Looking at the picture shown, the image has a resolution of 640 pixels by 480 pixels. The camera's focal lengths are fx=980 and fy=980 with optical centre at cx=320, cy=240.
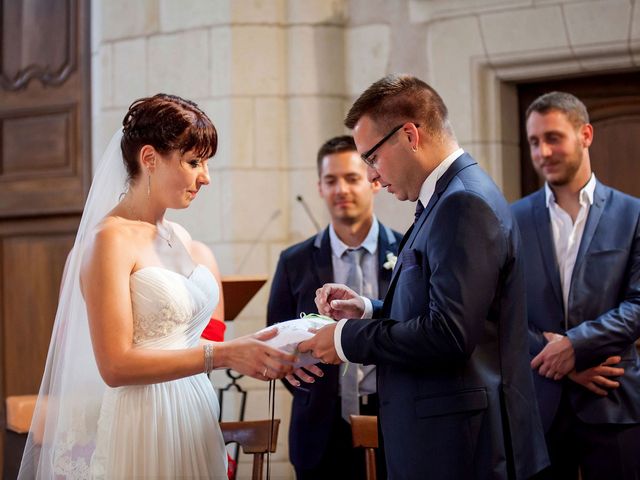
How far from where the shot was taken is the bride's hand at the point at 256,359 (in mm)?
2912

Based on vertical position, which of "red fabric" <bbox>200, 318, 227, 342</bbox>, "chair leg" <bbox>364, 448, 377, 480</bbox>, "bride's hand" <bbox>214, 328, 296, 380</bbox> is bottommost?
"chair leg" <bbox>364, 448, 377, 480</bbox>

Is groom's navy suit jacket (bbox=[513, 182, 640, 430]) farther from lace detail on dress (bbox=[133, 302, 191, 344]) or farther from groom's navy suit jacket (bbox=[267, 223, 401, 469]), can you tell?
lace detail on dress (bbox=[133, 302, 191, 344])

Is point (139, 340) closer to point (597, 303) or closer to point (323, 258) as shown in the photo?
point (323, 258)

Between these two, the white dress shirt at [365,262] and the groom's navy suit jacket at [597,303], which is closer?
the groom's navy suit jacket at [597,303]

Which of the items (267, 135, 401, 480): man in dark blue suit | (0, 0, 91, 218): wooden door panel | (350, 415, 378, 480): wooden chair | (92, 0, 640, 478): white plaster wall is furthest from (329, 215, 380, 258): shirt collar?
(0, 0, 91, 218): wooden door panel

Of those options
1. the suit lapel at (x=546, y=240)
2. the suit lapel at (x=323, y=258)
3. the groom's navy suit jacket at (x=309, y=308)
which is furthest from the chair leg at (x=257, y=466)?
the suit lapel at (x=546, y=240)

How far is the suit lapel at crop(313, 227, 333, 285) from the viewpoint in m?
4.02

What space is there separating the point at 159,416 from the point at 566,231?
180 centimetres

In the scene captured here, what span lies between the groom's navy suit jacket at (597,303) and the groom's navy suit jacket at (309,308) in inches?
25.1

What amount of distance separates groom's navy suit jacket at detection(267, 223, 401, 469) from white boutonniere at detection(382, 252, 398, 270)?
0.04m

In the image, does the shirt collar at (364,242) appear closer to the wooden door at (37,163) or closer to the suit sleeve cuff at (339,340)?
the suit sleeve cuff at (339,340)

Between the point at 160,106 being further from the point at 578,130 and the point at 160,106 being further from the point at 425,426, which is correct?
the point at 578,130

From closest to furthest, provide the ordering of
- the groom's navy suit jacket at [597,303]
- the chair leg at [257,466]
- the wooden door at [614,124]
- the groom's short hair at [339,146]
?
the chair leg at [257,466] < the groom's navy suit jacket at [597,303] < the groom's short hair at [339,146] < the wooden door at [614,124]

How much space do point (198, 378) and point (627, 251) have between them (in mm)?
1692
